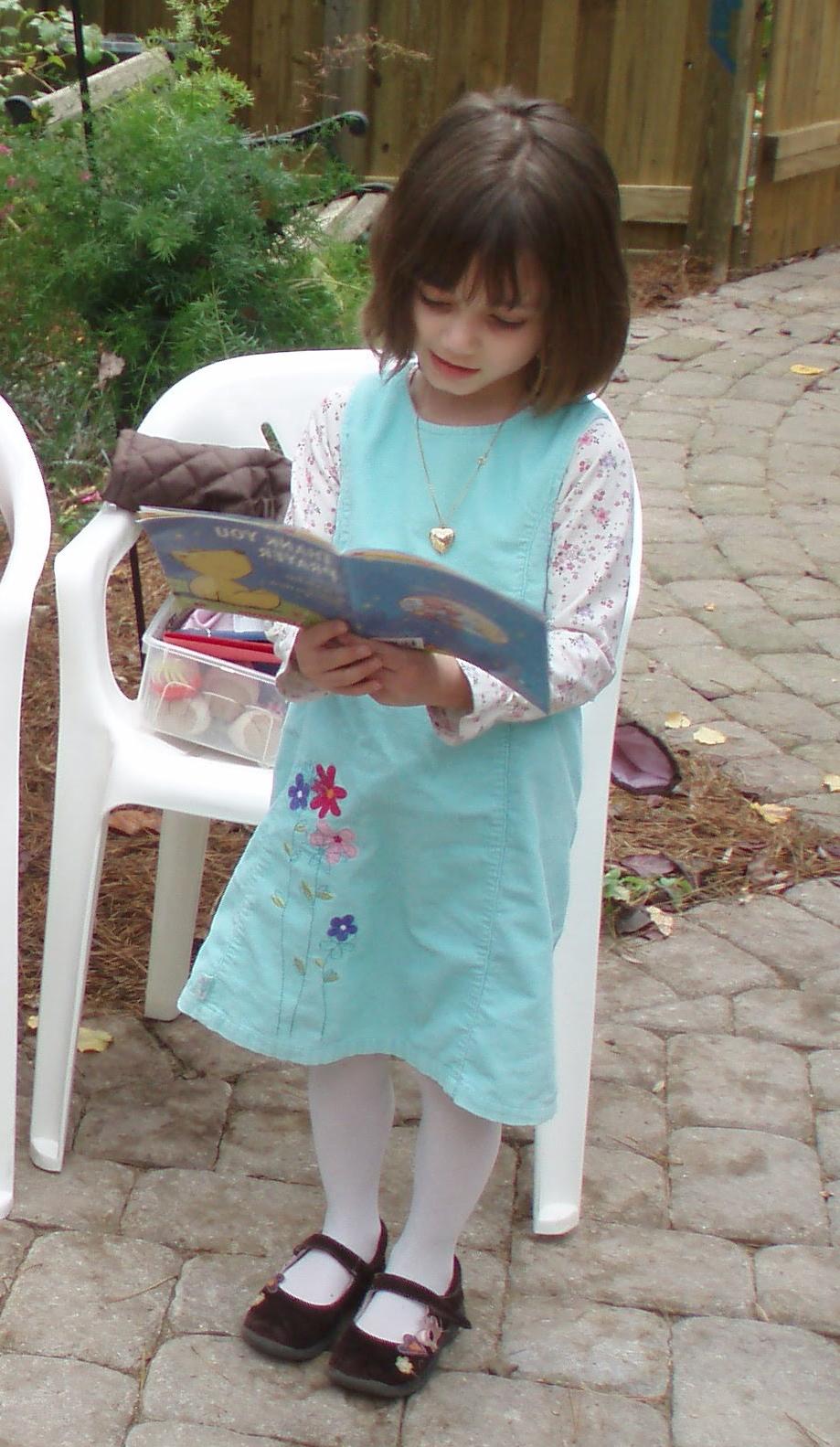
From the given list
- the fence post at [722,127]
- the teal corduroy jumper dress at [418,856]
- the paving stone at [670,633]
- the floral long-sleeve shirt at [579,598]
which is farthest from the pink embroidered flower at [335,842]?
the fence post at [722,127]

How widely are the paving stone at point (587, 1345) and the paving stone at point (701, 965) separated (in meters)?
0.76

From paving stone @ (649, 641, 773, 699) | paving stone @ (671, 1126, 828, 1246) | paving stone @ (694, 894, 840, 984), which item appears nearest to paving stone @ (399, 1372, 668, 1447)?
paving stone @ (671, 1126, 828, 1246)

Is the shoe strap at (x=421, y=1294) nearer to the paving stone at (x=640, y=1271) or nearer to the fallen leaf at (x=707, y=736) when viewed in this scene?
the paving stone at (x=640, y=1271)

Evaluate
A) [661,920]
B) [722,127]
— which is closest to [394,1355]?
[661,920]

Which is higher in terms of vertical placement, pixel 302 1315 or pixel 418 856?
pixel 418 856

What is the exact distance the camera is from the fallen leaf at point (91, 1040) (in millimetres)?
2498

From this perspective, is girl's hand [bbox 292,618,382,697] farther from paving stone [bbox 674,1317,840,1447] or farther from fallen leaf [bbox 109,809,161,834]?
fallen leaf [bbox 109,809,161,834]

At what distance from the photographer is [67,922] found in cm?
211

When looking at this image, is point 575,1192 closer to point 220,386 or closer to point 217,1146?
point 217,1146

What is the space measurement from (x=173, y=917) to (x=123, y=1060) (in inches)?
8.5

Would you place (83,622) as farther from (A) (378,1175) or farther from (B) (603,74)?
(B) (603,74)

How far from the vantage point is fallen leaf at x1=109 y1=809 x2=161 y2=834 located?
3135 mm

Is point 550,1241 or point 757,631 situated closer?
point 550,1241

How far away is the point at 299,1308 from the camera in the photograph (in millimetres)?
1958
